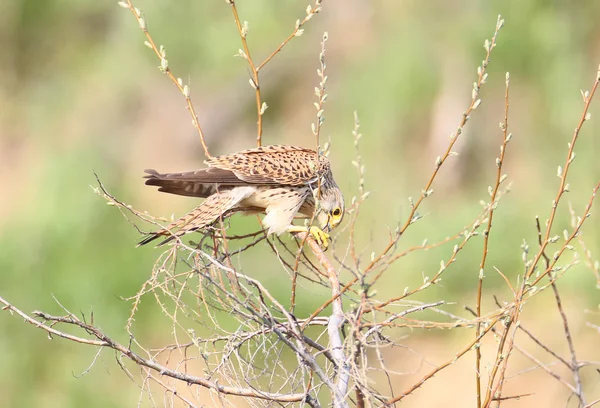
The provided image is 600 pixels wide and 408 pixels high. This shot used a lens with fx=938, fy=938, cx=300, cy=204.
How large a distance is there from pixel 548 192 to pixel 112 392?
15.1 ft

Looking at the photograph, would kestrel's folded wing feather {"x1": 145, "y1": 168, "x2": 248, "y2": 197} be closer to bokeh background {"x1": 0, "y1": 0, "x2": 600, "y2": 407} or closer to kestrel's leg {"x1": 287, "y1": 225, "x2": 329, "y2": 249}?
kestrel's leg {"x1": 287, "y1": 225, "x2": 329, "y2": 249}

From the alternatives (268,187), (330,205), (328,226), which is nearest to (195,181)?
(268,187)

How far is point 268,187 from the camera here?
439 cm

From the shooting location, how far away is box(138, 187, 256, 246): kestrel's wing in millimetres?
3596

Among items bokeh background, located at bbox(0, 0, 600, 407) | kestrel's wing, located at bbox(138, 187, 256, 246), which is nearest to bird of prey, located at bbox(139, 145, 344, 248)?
kestrel's wing, located at bbox(138, 187, 256, 246)

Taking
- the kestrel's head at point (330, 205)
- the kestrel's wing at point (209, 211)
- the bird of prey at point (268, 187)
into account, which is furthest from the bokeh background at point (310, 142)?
the kestrel's wing at point (209, 211)

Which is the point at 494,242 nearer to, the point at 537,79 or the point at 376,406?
the point at 537,79

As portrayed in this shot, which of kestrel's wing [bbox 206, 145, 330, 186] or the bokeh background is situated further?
the bokeh background

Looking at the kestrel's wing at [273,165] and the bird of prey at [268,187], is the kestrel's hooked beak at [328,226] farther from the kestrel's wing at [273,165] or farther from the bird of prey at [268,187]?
the kestrel's wing at [273,165]

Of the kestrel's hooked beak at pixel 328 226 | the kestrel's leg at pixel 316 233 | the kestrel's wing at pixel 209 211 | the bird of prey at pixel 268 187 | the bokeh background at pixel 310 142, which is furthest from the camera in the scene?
the bokeh background at pixel 310 142

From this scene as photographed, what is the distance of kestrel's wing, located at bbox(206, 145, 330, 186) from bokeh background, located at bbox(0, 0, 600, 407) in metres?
2.00

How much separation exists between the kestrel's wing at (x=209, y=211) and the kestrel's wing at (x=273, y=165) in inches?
3.2

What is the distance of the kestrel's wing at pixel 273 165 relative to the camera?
4258 millimetres

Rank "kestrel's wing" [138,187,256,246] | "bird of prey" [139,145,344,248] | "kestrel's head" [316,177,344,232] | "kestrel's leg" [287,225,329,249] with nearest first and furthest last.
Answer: "kestrel's wing" [138,187,256,246] → "bird of prey" [139,145,344,248] → "kestrel's leg" [287,225,329,249] → "kestrel's head" [316,177,344,232]
